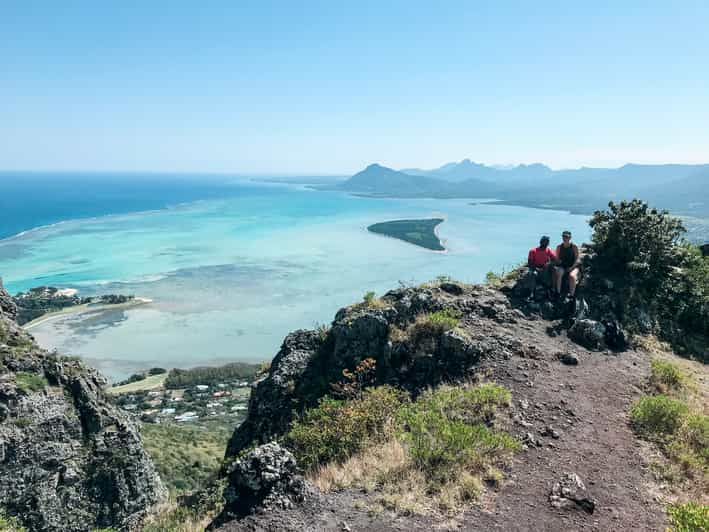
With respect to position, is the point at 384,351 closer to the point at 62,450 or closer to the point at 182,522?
the point at 182,522

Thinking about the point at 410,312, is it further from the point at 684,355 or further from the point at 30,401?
the point at 30,401

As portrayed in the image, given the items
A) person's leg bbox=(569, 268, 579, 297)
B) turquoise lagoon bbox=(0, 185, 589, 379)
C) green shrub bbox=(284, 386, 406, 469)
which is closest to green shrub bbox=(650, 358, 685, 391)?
person's leg bbox=(569, 268, 579, 297)

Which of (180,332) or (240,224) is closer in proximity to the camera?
(180,332)

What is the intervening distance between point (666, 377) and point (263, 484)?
27.6 feet

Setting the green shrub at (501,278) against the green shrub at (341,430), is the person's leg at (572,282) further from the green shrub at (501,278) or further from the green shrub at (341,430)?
the green shrub at (341,430)

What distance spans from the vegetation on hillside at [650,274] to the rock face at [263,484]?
34.3 ft

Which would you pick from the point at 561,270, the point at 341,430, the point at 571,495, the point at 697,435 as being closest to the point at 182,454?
the point at 341,430

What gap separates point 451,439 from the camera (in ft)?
20.0

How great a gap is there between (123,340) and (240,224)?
406 feet

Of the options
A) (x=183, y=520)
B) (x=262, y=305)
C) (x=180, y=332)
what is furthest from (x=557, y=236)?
(x=183, y=520)

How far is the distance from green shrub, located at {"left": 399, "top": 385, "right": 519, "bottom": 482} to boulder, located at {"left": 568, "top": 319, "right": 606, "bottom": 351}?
449 centimetres

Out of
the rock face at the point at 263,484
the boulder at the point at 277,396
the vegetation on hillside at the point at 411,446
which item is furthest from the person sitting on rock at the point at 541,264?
the rock face at the point at 263,484

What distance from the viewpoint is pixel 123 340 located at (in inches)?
2810

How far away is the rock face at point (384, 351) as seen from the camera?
943 cm
